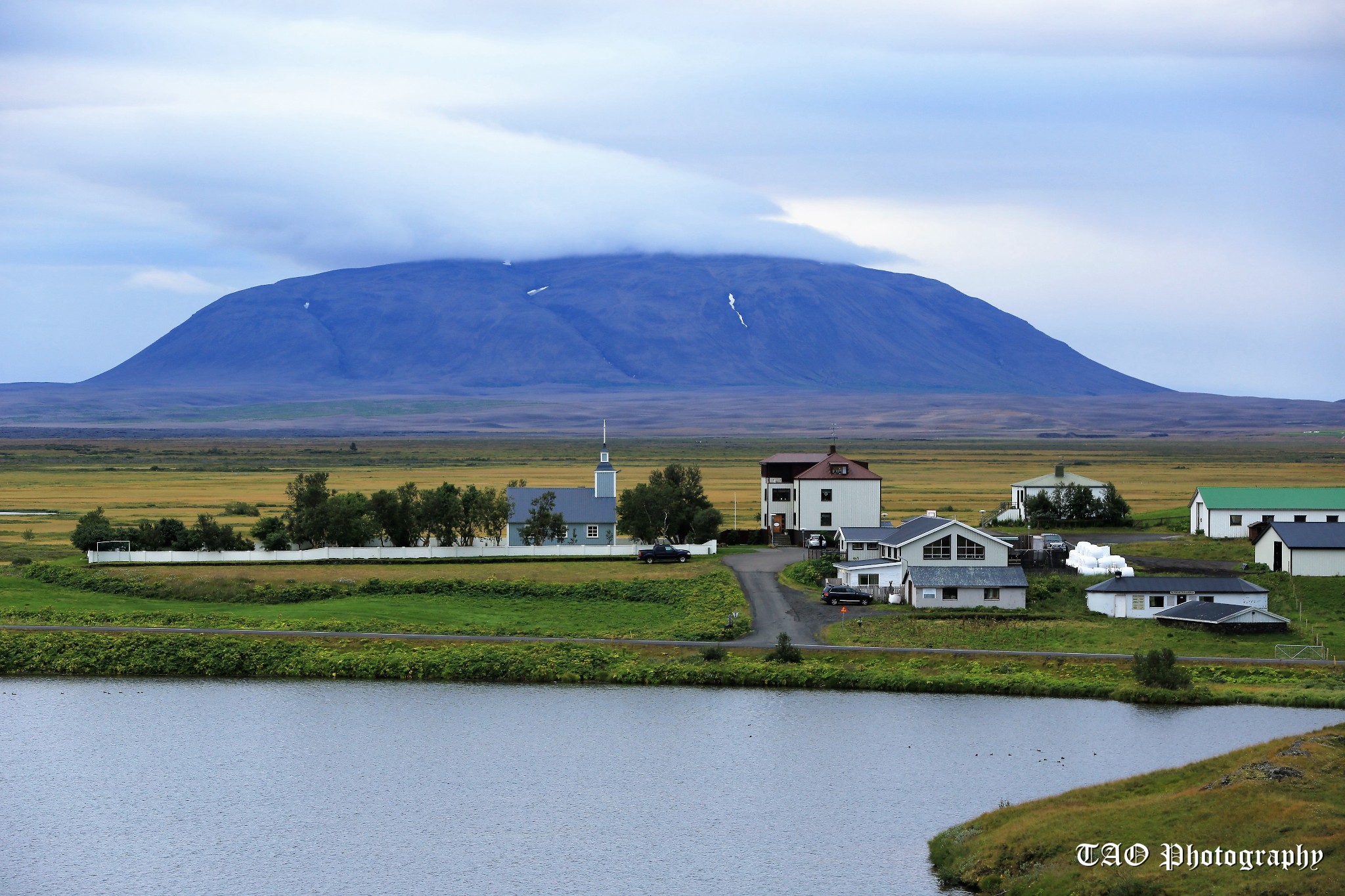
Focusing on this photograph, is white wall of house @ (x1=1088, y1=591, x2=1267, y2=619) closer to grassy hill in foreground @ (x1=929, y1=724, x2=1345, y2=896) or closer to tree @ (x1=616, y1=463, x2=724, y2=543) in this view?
grassy hill in foreground @ (x1=929, y1=724, x2=1345, y2=896)

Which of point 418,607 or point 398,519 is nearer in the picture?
point 418,607

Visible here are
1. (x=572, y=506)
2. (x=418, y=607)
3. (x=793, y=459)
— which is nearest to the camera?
(x=418, y=607)

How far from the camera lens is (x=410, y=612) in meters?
53.9

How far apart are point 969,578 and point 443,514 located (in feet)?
86.5

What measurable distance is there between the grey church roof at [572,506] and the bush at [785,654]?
86.1ft

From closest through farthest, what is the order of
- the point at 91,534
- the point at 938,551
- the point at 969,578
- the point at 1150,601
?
the point at 1150,601, the point at 969,578, the point at 938,551, the point at 91,534

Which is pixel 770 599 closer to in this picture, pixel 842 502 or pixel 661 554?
pixel 661 554

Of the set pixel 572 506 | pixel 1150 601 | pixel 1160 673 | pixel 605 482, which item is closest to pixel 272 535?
pixel 572 506

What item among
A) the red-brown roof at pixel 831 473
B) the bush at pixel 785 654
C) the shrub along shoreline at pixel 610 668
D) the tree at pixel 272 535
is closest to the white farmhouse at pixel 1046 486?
the red-brown roof at pixel 831 473

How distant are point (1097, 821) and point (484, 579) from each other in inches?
1449

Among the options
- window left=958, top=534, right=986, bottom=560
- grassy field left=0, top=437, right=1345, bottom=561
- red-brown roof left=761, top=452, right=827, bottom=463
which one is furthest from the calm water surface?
grassy field left=0, top=437, right=1345, bottom=561

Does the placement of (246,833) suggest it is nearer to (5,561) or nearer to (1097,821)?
(1097,821)

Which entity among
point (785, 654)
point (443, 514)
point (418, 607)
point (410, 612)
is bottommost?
point (785, 654)

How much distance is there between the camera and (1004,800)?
104ft
